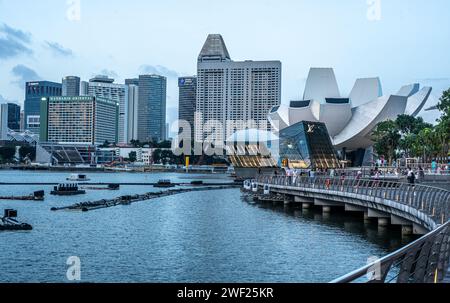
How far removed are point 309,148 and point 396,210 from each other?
62822 mm

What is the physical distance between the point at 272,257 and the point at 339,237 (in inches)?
270

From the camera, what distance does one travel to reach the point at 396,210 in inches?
1066

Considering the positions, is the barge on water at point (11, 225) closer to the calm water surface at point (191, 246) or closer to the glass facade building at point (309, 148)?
the calm water surface at point (191, 246)

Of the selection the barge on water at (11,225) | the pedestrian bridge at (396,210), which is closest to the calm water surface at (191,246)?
the barge on water at (11,225)

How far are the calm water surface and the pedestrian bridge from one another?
1.14 metres

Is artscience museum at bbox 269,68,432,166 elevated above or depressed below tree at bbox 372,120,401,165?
above

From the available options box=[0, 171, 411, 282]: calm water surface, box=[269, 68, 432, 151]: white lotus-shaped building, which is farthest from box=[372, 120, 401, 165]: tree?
box=[0, 171, 411, 282]: calm water surface

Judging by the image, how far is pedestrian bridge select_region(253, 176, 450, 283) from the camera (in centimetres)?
731

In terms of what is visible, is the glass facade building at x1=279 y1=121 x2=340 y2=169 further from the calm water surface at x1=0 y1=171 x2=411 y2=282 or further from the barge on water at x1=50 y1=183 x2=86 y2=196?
the calm water surface at x1=0 y1=171 x2=411 y2=282

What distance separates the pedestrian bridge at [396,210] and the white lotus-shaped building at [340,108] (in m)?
48.7

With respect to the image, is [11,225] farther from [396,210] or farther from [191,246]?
[396,210]

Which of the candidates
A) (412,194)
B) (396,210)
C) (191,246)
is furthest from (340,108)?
(191,246)

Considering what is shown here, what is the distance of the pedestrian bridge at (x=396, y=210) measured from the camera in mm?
7309
